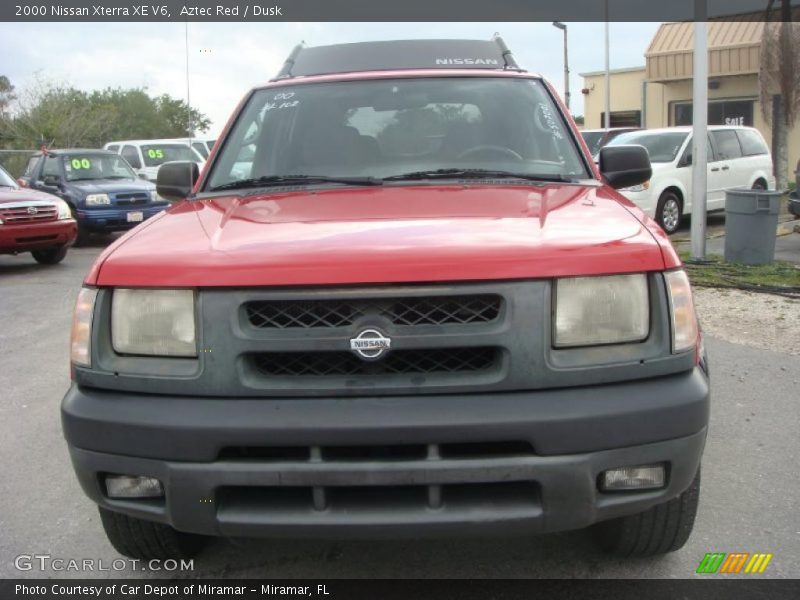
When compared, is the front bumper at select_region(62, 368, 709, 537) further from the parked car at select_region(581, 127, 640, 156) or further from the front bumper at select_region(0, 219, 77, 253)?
the parked car at select_region(581, 127, 640, 156)

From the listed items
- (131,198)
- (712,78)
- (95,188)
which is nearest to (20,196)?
(95,188)

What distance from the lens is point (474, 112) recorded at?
12.2ft

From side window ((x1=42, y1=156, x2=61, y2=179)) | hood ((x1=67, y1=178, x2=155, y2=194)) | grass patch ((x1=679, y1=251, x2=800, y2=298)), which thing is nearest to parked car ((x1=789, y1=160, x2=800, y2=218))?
grass patch ((x1=679, y1=251, x2=800, y2=298))

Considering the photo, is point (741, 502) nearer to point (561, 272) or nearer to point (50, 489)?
point (561, 272)

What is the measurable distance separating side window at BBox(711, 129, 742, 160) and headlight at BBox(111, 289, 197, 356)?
42.0 feet

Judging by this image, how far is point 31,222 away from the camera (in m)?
10.5

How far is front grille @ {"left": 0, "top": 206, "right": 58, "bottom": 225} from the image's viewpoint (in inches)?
407

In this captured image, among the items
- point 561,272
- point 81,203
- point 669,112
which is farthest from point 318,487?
point 669,112

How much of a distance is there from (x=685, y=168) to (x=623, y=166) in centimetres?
956

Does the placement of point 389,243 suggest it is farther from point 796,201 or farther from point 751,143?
point 751,143

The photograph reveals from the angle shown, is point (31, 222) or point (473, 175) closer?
point (473, 175)

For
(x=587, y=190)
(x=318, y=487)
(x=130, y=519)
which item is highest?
(x=587, y=190)

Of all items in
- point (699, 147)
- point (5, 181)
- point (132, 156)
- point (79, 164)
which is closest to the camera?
point (699, 147)

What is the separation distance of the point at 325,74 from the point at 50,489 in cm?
245
